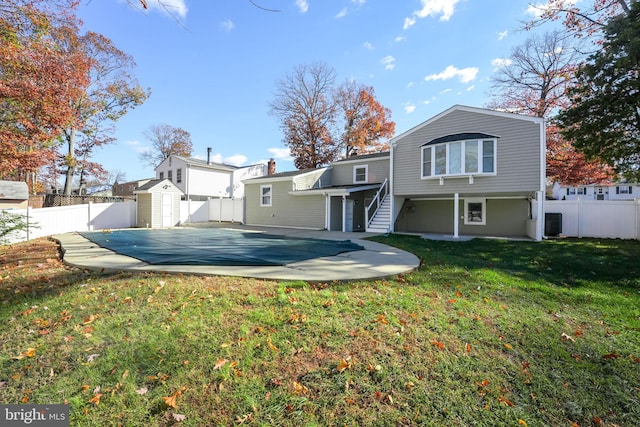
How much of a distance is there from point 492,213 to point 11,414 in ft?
55.4

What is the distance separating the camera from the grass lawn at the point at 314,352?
2127 mm

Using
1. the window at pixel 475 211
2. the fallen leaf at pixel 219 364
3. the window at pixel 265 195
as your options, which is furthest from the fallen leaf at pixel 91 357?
the window at pixel 475 211

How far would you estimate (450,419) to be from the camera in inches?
80.9

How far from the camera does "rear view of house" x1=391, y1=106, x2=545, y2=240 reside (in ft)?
37.2

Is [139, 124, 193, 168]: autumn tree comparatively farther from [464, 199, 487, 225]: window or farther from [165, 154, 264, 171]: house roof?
[464, 199, 487, 225]: window

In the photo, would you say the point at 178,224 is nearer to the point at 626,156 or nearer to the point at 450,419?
the point at 450,419

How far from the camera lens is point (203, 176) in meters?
26.5

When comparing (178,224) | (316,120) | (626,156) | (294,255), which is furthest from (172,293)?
(316,120)

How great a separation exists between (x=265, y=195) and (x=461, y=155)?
453 inches

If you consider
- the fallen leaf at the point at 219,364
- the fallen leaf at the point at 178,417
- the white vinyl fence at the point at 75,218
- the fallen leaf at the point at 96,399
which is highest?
the white vinyl fence at the point at 75,218

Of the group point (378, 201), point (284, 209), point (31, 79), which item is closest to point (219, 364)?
point (31, 79)

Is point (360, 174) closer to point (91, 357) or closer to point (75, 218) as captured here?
point (75, 218)

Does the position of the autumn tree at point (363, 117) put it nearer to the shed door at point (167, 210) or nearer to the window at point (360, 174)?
the window at point (360, 174)

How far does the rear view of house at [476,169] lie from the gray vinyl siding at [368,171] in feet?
6.96
